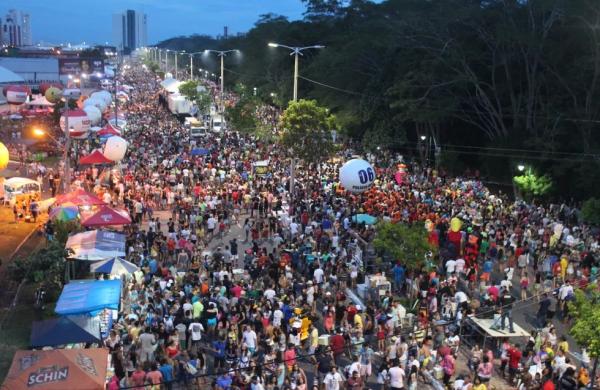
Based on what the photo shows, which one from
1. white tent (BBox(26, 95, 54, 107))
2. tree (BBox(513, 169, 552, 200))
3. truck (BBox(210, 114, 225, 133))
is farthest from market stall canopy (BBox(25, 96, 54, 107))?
tree (BBox(513, 169, 552, 200))

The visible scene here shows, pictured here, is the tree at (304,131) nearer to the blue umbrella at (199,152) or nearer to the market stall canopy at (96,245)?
the blue umbrella at (199,152)

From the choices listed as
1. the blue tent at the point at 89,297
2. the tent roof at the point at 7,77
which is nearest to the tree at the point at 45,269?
the blue tent at the point at 89,297

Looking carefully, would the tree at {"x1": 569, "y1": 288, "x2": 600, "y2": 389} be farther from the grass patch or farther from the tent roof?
the tent roof

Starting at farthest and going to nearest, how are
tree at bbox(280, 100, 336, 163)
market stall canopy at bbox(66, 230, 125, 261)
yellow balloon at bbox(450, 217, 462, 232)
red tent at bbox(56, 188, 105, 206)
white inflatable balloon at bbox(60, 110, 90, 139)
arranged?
1. white inflatable balloon at bbox(60, 110, 90, 139)
2. tree at bbox(280, 100, 336, 163)
3. red tent at bbox(56, 188, 105, 206)
4. yellow balloon at bbox(450, 217, 462, 232)
5. market stall canopy at bbox(66, 230, 125, 261)

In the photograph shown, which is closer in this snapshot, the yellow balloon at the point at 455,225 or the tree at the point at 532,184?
the yellow balloon at the point at 455,225

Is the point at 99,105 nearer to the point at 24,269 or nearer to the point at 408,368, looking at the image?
the point at 24,269

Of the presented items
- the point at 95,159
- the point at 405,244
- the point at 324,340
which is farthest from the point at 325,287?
the point at 95,159
